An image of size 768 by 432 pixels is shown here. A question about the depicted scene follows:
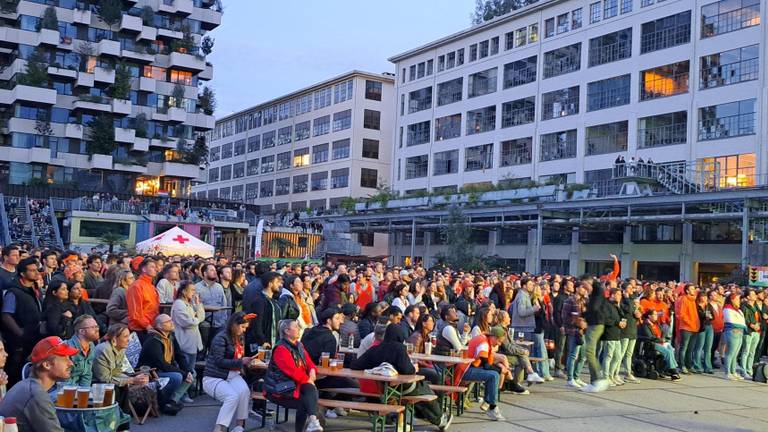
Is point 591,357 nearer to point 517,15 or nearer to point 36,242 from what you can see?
point 36,242

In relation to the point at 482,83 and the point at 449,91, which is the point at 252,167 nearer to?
the point at 449,91

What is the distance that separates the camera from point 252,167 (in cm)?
9969

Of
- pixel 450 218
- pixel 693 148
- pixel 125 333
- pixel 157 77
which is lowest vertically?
pixel 125 333

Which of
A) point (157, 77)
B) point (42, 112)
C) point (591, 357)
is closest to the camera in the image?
point (591, 357)

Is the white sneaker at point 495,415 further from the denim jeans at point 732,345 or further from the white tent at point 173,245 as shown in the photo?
the white tent at point 173,245

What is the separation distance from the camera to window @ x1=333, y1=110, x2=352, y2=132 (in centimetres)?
7862

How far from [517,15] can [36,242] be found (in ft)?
118

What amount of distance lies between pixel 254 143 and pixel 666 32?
62541mm

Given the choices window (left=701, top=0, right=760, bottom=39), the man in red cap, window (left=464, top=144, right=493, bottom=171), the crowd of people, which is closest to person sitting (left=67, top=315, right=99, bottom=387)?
the crowd of people

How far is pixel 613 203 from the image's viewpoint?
128ft

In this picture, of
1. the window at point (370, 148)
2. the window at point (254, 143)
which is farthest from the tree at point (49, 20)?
the window at point (254, 143)

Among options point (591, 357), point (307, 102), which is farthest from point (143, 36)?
point (591, 357)

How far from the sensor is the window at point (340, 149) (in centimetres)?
7888

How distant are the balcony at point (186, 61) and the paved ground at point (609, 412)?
60.7m
